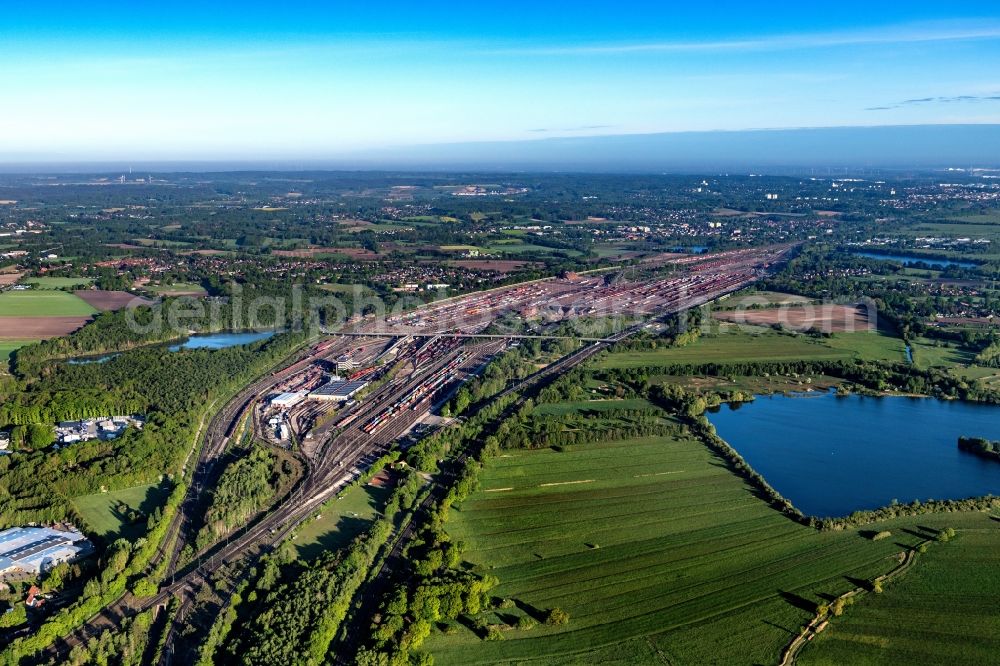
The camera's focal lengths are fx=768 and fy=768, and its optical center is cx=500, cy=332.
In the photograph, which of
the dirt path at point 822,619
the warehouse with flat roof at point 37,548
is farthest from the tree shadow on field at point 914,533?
the warehouse with flat roof at point 37,548

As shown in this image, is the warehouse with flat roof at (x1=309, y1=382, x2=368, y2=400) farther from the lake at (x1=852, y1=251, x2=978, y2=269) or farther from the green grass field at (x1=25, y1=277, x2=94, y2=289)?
the lake at (x1=852, y1=251, x2=978, y2=269)

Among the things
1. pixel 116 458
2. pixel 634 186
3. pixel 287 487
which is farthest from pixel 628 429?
pixel 634 186

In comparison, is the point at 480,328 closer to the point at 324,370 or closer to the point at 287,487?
the point at 324,370

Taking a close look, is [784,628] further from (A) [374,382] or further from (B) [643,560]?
(A) [374,382]

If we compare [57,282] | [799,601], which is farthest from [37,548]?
[57,282]

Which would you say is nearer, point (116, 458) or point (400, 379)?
point (116, 458)

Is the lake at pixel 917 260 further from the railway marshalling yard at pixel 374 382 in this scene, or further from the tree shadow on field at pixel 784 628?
the tree shadow on field at pixel 784 628
